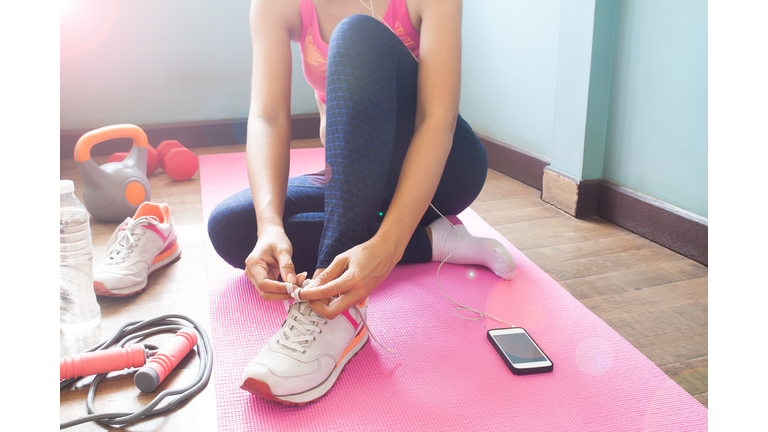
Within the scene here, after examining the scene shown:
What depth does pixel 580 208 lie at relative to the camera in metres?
1.70

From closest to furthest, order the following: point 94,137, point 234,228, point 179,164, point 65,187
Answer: point 65,187, point 234,228, point 94,137, point 179,164

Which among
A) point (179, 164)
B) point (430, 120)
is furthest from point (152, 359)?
point (179, 164)

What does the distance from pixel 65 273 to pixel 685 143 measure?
1.55 m

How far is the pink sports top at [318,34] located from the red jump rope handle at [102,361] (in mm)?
709

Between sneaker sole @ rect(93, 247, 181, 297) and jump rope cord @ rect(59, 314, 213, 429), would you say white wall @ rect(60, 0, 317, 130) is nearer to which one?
sneaker sole @ rect(93, 247, 181, 297)

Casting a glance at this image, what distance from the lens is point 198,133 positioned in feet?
9.70

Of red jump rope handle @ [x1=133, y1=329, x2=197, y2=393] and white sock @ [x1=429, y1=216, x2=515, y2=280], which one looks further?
white sock @ [x1=429, y1=216, x2=515, y2=280]

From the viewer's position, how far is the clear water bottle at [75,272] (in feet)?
3.32

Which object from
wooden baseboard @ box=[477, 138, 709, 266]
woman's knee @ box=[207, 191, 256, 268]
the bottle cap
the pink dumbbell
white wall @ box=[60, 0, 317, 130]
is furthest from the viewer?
white wall @ box=[60, 0, 317, 130]

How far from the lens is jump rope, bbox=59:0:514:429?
77cm

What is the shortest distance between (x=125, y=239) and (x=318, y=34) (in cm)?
67

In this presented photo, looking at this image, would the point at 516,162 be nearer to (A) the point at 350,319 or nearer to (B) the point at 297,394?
(A) the point at 350,319

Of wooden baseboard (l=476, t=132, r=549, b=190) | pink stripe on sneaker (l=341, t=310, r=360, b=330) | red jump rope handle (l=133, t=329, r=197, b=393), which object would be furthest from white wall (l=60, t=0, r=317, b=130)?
pink stripe on sneaker (l=341, t=310, r=360, b=330)

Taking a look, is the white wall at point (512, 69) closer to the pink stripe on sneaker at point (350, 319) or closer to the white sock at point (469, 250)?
the white sock at point (469, 250)
